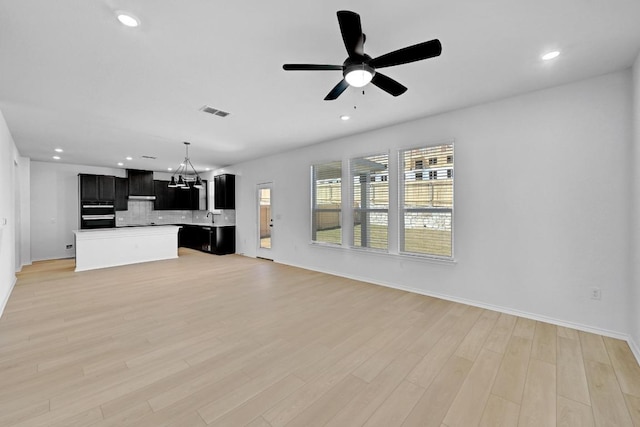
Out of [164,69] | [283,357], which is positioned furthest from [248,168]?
[283,357]

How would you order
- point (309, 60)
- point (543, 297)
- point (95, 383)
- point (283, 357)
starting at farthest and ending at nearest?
point (543, 297), point (309, 60), point (283, 357), point (95, 383)

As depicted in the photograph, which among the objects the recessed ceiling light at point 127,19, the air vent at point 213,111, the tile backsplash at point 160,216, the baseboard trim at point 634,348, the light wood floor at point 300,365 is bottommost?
the light wood floor at point 300,365

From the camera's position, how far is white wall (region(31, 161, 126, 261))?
7.41 metres

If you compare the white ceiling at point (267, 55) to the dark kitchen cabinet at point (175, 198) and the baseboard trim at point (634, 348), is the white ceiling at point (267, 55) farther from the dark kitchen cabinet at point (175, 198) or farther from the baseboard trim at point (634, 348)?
the dark kitchen cabinet at point (175, 198)

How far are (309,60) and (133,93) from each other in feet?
7.59

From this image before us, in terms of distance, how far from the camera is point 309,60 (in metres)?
2.61

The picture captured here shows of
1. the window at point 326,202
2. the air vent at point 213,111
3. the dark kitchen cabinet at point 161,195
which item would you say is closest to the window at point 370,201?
the window at point 326,202

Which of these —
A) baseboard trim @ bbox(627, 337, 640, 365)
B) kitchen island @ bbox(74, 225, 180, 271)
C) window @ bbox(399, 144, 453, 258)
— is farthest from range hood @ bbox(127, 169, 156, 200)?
baseboard trim @ bbox(627, 337, 640, 365)

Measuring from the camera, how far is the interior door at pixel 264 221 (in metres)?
7.38

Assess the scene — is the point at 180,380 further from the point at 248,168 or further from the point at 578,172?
the point at 248,168

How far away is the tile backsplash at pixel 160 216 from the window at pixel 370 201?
15.9 ft

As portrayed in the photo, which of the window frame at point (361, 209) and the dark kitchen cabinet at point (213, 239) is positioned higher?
the window frame at point (361, 209)

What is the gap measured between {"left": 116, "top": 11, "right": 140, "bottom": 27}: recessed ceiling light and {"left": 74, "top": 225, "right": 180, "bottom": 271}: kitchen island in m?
5.83

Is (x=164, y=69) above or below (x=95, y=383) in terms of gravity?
above
